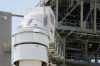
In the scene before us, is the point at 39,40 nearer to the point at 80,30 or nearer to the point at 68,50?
the point at 80,30

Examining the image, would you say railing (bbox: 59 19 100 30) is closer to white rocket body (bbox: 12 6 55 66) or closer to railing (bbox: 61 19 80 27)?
railing (bbox: 61 19 80 27)

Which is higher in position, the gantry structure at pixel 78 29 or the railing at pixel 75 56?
the gantry structure at pixel 78 29

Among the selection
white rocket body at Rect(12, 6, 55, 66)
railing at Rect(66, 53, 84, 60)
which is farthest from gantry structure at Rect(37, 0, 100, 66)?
white rocket body at Rect(12, 6, 55, 66)

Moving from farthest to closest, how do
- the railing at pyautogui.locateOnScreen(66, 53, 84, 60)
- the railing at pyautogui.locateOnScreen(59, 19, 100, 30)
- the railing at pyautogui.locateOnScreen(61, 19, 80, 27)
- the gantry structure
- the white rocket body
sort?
the railing at pyautogui.locateOnScreen(66, 53, 84, 60) < the railing at pyautogui.locateOnScreen(61, 19, 80, 27) < the railing at pyautogui.locateOnScreen(59, 19, 100, 30) < the gantry structure < the white rocket body

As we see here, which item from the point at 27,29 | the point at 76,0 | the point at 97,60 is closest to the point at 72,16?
the point at 76,0

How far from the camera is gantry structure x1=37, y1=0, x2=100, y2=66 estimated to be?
49094 mm

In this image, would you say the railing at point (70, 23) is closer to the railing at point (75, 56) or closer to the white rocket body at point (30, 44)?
the railing at point (75, 56)

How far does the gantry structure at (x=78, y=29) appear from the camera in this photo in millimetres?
49094

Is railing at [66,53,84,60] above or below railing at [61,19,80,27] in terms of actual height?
below

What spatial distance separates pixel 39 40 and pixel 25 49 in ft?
1.91

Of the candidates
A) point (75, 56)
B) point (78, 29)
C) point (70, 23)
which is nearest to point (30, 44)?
point (78, 29)

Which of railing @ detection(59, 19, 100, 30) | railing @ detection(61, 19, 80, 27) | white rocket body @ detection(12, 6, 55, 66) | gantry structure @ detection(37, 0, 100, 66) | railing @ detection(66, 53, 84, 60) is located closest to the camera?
white rocket body @ detection(12, 6, 55, 66)

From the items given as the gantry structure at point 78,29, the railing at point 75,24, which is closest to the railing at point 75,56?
the gantry structure at point 78,29

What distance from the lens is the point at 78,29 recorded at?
1923 inches
